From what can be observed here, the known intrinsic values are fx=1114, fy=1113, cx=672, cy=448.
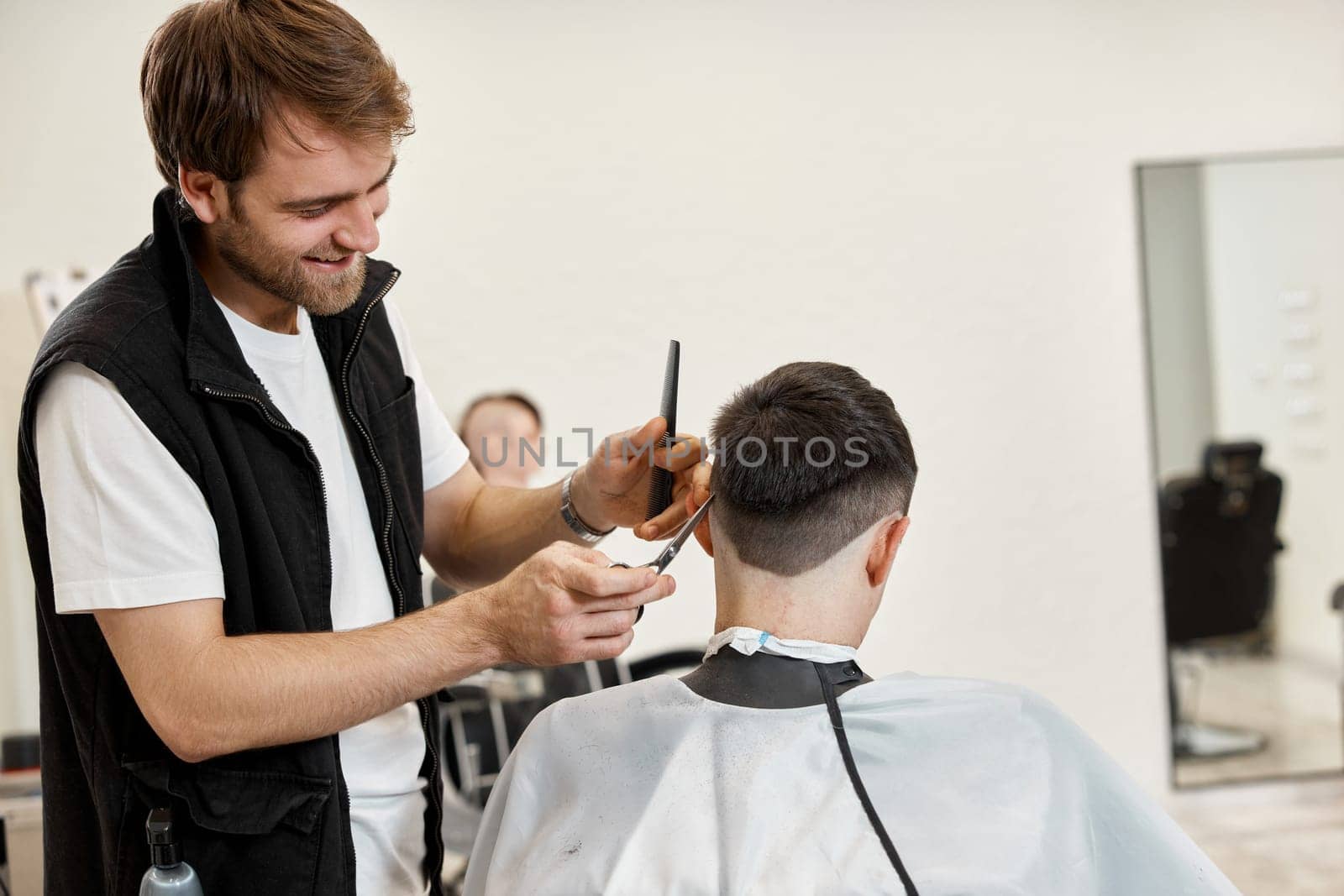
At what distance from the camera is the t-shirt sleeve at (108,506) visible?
1.21 metres

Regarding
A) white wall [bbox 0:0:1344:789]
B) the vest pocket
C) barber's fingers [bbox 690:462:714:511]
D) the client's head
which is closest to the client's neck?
the client's head

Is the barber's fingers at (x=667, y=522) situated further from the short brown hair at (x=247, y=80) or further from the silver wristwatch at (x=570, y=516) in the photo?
the short brown hair at (x=247, y=80)

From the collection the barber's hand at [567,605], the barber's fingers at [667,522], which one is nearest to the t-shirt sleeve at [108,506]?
the barber's hand at [567,605]

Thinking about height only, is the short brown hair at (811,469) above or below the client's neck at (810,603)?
above

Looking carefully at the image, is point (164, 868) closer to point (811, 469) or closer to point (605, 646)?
point (605, 646)

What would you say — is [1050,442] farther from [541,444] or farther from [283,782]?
[283,782]

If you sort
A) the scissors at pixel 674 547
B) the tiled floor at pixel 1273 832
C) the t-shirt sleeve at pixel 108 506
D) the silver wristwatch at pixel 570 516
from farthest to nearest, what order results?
the tiled floor at pixel 1273 832, the silver wristwatch at pixel 570 516, the scissors at pixel 674 547, the t-shirt sleeve at pixel 108 506

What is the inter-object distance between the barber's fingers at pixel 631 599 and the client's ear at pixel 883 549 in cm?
34

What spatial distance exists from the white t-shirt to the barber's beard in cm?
10

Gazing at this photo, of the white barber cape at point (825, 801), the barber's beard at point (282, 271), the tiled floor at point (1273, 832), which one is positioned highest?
the barber's beard at point (282, 271)

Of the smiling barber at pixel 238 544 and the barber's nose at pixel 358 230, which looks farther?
the barber's nose at pixel 358 230

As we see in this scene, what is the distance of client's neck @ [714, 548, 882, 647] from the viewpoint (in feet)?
4.86

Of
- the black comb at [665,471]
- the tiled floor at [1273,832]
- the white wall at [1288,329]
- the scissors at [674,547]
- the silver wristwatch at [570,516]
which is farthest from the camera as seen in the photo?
the white wall at [1288,329]

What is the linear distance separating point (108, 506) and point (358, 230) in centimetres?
44
